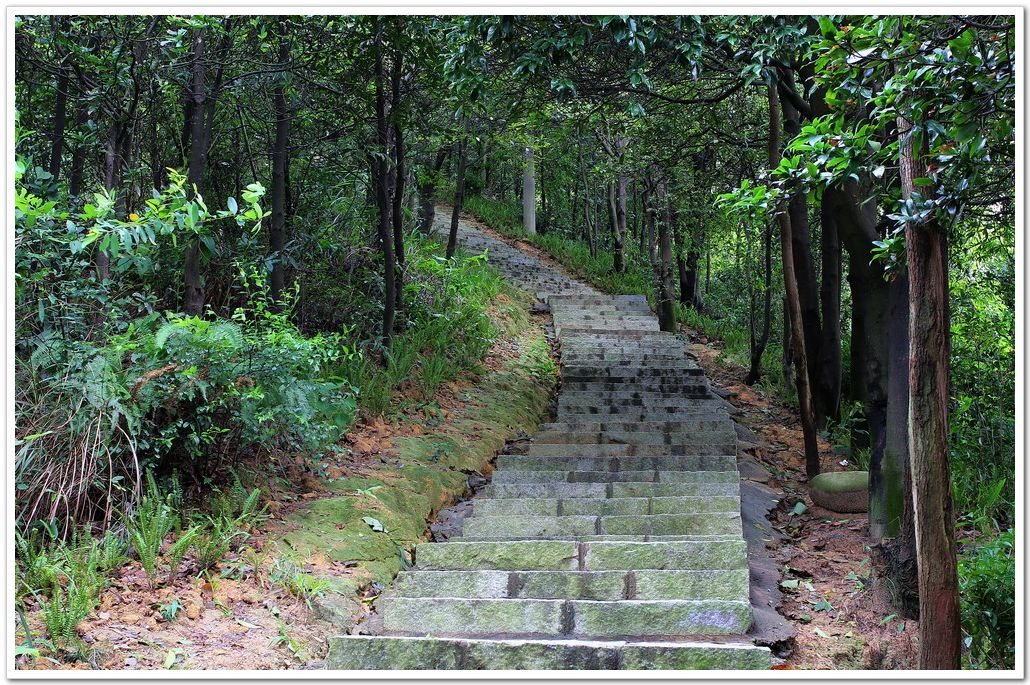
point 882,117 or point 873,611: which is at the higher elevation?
point 882,117

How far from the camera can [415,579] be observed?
14.5ft

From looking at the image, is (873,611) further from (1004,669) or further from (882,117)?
(882,117)

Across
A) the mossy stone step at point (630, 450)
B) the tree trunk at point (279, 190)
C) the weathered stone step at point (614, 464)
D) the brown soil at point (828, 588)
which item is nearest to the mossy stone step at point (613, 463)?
the weathered stone step at point (614, 464)

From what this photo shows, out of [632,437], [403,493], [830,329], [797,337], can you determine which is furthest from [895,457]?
[830,329]

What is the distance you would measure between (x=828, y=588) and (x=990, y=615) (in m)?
1.35

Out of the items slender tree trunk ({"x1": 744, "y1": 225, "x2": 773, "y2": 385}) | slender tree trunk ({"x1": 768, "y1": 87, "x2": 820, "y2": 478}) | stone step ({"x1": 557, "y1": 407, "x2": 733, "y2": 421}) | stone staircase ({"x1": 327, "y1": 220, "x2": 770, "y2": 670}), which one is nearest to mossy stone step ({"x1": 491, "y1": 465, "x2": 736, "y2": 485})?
stone staircase ({"x1": 327, "y1": 220, "x2": 770, "y2": 670})

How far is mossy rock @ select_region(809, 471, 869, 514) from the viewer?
6.24m

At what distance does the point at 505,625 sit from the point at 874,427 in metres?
3.53

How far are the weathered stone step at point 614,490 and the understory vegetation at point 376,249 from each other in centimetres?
111

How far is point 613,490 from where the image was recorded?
5676mm

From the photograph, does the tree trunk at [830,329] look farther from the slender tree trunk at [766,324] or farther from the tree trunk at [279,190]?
the tree trunk at [279,190]

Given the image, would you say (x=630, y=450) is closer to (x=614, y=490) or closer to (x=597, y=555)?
(x=614, y=490)

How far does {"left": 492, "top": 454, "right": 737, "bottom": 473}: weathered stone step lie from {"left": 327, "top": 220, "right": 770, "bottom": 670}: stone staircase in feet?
0.03
